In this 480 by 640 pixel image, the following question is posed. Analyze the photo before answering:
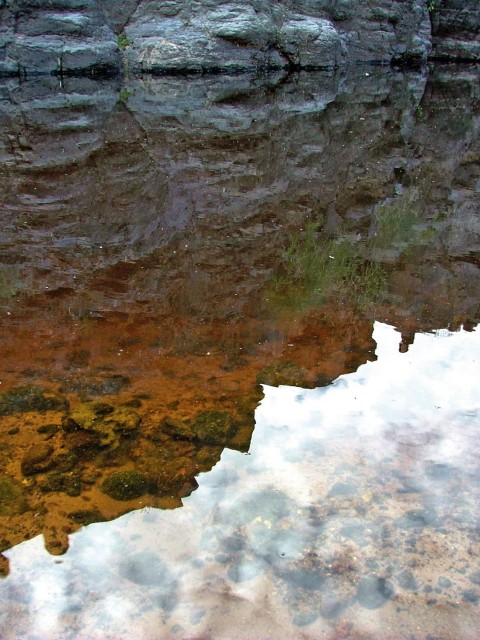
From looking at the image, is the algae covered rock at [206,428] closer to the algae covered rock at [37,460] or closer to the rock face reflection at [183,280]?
the rock face reflection at [183,280]

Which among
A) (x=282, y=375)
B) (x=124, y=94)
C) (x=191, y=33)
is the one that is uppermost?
(x=191, y=33)

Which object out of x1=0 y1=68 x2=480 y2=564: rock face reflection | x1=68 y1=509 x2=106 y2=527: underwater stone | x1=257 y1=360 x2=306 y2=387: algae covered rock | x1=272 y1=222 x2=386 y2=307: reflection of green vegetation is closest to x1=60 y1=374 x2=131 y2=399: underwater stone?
x1=0 y1=68 x2=480 y2=564: rock face reflection

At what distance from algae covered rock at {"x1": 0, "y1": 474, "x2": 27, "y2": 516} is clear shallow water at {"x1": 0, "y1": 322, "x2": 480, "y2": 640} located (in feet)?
0.88

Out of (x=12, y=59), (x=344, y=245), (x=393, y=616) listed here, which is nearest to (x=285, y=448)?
(x=393, y=616)

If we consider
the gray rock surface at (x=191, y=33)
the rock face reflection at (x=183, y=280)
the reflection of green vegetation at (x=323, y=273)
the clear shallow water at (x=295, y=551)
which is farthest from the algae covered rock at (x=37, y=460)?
the gray rock surface at (x=191, y=33)

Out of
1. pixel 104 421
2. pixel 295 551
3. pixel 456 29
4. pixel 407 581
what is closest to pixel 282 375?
pixel 104 421

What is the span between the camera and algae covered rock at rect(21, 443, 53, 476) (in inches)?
130

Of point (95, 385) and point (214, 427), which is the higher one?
point (214, 427)

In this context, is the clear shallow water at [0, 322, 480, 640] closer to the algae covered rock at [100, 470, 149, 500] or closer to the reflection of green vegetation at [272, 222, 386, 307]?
the algae covered rock at [100, 470, 149, 500]

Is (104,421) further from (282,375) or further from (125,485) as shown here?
(282,375)

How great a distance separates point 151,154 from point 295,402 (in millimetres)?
7178

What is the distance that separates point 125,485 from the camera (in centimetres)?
320

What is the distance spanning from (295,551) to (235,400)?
1.41 m

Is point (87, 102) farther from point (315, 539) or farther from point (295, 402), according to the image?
point (315, 539)
